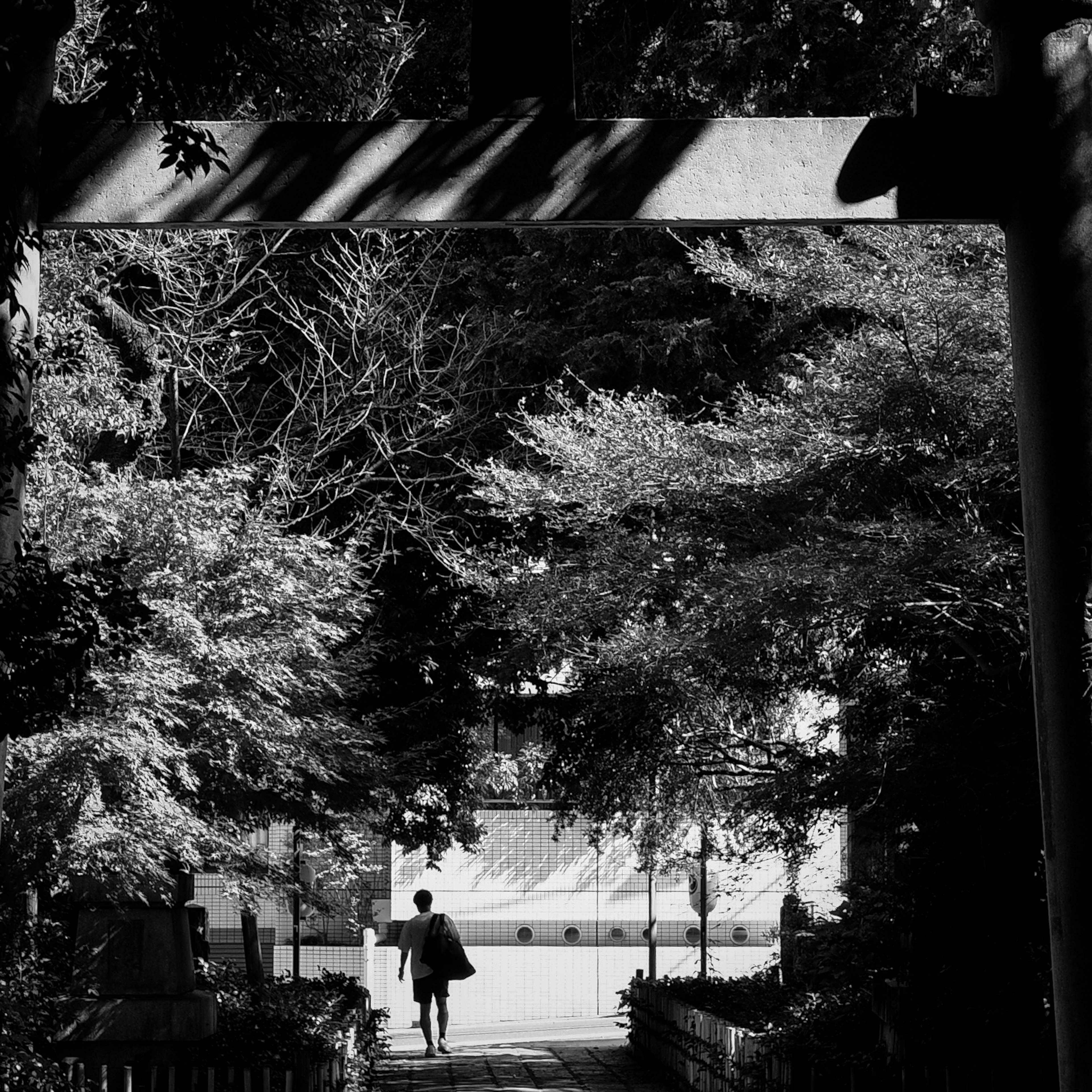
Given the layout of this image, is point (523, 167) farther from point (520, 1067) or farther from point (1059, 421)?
point (520, 1067)

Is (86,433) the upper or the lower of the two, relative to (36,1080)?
upper

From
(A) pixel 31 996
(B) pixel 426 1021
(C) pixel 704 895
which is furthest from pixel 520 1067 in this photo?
(A) pixel 31 996

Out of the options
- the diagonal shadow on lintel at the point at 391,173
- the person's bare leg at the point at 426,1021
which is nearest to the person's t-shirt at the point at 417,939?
the person's bare leg at the point at 426,1021

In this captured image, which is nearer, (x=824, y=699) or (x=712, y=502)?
(x=712, y=502)

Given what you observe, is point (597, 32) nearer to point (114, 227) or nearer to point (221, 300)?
point (221, 300)

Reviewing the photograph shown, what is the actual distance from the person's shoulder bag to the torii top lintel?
448 inches

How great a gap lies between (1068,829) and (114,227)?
10.1ft

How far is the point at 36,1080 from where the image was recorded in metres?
7.17

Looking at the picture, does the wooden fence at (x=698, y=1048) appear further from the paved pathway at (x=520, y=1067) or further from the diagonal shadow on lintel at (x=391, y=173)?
the diagonal shadow on lintel at (x=391, y=173)

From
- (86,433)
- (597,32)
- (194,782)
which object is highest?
(597,32)

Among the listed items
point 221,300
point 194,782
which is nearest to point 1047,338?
point 194,782

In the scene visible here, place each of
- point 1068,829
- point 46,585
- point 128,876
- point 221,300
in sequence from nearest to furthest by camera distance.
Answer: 1. point 46,585
2. point 1068,829
3. point 128,876
4. point 221,300

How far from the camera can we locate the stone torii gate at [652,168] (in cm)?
397

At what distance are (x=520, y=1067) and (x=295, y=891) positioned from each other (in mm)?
4570
